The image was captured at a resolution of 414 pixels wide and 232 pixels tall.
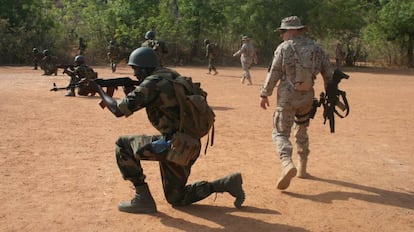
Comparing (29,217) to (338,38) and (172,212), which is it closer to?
(172,212)

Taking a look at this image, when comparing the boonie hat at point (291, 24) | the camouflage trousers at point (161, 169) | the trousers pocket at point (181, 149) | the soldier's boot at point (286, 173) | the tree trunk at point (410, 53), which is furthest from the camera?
the tree trunk at point (410, 53)

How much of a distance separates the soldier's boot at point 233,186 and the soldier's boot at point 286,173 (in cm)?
58

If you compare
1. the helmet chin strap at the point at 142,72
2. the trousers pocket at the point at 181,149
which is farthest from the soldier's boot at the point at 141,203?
the helmet chin strap at the point at 142,72

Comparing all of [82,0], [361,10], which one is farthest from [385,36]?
[82,0]

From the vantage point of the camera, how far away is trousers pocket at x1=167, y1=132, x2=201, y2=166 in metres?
4.09

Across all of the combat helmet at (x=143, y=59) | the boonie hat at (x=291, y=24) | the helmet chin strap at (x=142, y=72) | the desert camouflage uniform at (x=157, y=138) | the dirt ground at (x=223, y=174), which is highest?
the boonie hat at (x=291, y=24)

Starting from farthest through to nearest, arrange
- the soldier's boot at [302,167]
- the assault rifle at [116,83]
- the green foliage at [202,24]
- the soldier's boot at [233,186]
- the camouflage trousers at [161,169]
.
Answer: the green foliage at [202,24], the soldier's boot at [302,167], the soldier's boot at [233,186], the assault rifle at [116,83], the camouflage trousers at [161,169]

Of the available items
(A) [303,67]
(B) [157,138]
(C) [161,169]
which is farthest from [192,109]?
(A) [303,67]

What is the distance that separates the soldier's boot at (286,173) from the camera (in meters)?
4.98

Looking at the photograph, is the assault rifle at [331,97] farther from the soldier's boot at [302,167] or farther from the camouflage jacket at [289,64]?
the soldier's boot at [302,167]

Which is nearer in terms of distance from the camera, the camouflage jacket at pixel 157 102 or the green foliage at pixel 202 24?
the camouflage jacket at pixel 157 102

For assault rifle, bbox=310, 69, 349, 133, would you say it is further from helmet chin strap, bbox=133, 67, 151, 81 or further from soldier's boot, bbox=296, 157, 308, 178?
helmet chin strap, bbox=133, 67, 151, 81

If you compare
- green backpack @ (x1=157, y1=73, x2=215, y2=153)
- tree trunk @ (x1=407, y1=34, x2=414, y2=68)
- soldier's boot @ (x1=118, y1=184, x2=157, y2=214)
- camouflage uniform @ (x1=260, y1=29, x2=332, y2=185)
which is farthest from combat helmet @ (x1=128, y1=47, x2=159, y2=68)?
tree trunk @ (x1=407, y1=34, x2=414, y2=68)

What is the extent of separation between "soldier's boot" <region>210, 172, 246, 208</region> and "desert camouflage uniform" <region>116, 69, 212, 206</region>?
0.29 ft
